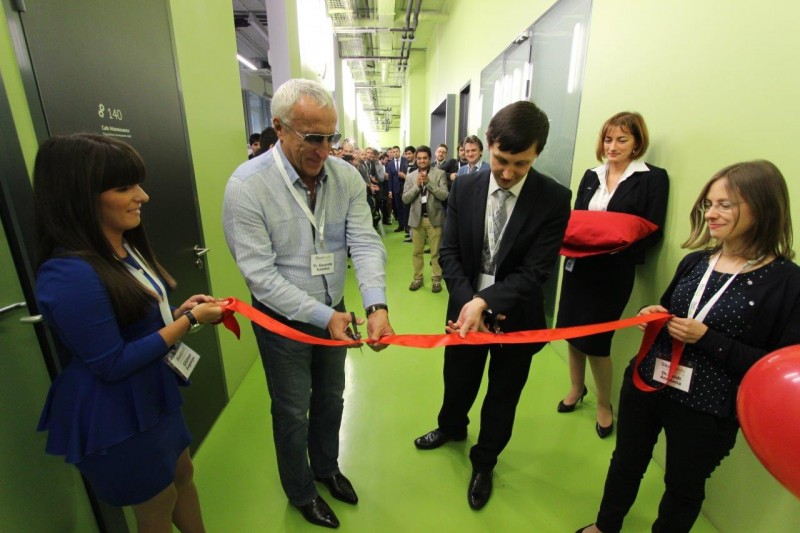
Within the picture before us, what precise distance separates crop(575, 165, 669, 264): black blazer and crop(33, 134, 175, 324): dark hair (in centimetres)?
208

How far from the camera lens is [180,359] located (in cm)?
119

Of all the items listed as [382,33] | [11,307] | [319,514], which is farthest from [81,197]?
[382,33]

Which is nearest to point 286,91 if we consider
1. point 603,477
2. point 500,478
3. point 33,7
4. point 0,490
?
point 33,7

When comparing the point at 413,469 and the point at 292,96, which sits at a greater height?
the point at 292,96

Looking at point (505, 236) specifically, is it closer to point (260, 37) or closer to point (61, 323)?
point (61, 323)

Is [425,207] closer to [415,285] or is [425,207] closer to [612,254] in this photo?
[415,285]

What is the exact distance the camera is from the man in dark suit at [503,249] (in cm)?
132

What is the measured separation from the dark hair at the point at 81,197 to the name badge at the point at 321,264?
0.55 meters

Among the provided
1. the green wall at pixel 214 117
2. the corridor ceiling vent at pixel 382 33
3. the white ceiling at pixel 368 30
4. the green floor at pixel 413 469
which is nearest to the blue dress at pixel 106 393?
the green floor at pixel 413 469

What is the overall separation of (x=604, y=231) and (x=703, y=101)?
0.68 m

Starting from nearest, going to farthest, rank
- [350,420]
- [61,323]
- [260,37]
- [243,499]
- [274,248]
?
[61,323], [274,248], [243,499], [350,420], [260,37]

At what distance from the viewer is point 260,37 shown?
9680mm

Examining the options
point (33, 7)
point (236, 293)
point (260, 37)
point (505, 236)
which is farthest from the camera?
point (260, 37)

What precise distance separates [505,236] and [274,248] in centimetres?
87
